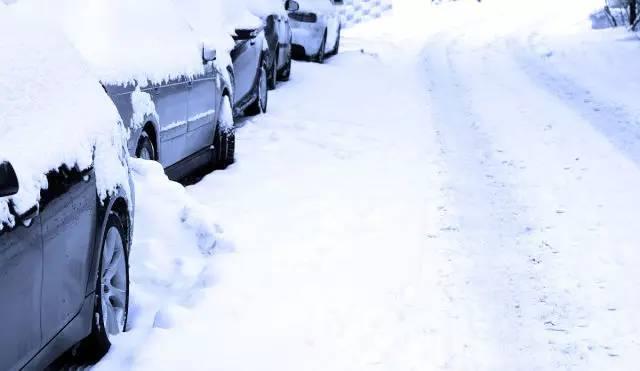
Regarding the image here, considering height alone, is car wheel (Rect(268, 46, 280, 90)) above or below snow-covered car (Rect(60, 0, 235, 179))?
below

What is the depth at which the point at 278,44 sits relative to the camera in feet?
53.4

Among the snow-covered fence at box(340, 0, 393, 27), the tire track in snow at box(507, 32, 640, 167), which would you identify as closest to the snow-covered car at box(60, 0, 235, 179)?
the tire track in snow at box(507, 32, 640, 167)

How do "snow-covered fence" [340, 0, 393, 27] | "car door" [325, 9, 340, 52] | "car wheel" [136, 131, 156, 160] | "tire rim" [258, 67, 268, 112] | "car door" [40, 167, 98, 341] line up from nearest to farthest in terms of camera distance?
"car door" [40, 167, 98, 341], "car wheel" [136, 131, 156, 160], "tire rim" [258, 67, 268, 112], "car door" [325, 9, 340, 52], "snow-covered fence" [340, 0, 393, 27]

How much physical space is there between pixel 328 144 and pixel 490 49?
12487mm

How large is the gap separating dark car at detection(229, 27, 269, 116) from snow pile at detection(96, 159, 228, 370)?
4115 millimetres

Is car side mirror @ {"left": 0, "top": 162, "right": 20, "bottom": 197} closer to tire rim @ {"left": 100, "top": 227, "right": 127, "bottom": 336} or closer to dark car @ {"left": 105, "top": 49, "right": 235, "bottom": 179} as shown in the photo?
tire rim @ {"left": 100, "top": 227, "right": 127, "bottom": 336}

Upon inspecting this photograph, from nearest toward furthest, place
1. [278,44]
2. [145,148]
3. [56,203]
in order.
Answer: [56,203]
[145,148]
[278,44]

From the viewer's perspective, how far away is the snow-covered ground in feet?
17.3

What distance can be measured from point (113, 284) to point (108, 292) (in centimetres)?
9

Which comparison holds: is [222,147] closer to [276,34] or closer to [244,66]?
[244,66]

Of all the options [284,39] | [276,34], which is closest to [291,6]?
[284,39]

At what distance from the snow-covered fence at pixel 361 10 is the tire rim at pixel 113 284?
28.6 m

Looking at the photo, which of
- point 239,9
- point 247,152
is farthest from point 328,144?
point 239,9

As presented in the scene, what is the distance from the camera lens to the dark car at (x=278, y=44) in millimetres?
15565
